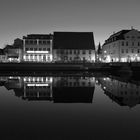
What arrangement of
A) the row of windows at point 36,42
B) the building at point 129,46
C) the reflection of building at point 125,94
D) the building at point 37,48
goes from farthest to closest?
the row of windows at point 36,42 < the building at point 37,48 < the building at point 129,46 < the reflection of building at point 125,94

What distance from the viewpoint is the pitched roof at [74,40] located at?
230ft

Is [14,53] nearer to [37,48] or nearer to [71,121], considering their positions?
[37,48]

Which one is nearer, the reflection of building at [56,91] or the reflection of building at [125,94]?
the reflection of building at [125,94]

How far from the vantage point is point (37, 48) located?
69.0 m

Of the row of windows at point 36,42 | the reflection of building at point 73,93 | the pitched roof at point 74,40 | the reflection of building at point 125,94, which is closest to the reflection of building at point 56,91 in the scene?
the reflection of building at point 73,93

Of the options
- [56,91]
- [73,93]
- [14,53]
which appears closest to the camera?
[73,93]

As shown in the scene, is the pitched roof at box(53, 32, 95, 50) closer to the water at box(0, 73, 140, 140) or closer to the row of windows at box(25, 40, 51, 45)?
A: the row of windows at box(25, 40, 51, 45)

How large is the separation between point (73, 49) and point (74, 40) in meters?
3.94

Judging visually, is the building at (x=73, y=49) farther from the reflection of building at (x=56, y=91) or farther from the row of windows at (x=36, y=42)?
the reflection of building at (x=56, y=91)

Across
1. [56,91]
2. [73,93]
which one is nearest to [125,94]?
[73,93]

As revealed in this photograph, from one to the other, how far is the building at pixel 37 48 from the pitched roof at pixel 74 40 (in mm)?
2371

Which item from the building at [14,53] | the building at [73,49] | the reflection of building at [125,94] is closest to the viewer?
the reflection of building at [125,94]

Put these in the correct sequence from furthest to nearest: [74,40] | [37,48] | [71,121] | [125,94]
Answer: [74,40], [37,48], [125,94], [71,121]

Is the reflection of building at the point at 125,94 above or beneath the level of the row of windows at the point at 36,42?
beneath
